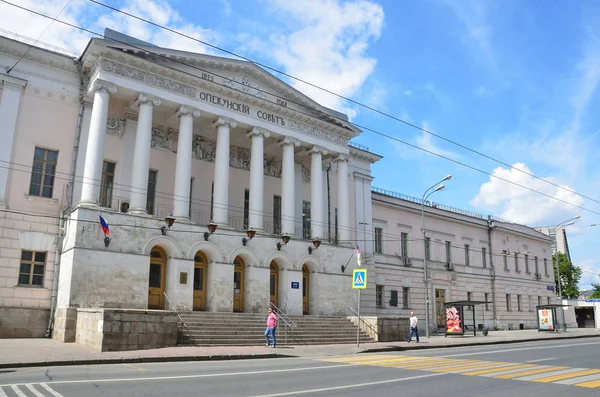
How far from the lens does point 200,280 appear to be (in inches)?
1001

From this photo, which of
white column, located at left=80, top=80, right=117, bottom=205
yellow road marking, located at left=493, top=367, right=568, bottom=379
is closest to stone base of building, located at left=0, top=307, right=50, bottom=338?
white column, located at left=80, top=80, right=117, bottom=205

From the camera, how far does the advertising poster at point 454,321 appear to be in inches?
1209

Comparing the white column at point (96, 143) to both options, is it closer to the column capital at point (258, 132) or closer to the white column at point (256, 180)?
the column capital at point (258, 132)

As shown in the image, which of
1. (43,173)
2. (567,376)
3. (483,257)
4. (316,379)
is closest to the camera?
(316,379)

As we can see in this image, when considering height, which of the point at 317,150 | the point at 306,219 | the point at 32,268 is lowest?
the point at 32,268

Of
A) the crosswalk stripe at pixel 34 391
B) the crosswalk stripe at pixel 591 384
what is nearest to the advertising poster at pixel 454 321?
the crosswalk stripe at pixel 591 384

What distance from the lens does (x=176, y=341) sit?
61.1 feet

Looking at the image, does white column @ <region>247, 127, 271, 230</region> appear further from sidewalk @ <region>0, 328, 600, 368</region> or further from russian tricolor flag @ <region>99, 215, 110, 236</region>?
sidewalk @ <region>0, 328, 600, 368</region>

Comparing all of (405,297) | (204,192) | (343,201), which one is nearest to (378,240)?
(405,297)

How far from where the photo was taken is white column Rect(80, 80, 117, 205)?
858 inches

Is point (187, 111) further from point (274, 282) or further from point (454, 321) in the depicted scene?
point (454, 321)

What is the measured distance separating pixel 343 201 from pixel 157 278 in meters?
12.2

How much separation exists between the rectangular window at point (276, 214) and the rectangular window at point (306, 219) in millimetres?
1786

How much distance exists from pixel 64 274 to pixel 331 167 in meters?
18.0
